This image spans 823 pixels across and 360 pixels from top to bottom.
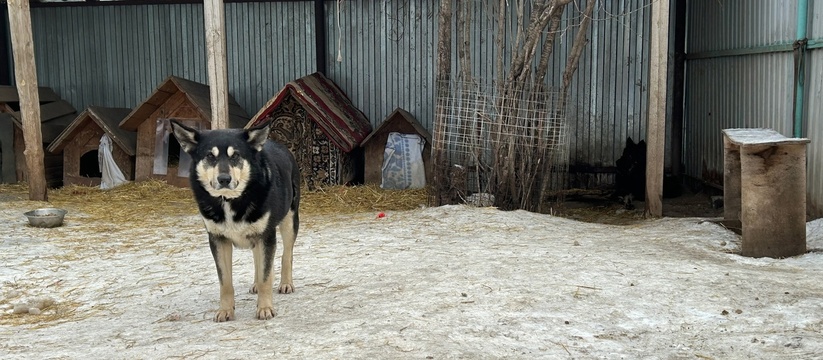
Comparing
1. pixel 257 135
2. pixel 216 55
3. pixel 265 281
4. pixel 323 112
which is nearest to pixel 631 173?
pixel 323 112

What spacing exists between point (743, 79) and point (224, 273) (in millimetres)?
6734

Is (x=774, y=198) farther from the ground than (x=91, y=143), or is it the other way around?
(x=91, y=143)

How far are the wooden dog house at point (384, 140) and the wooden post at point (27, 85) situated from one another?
13.5ft

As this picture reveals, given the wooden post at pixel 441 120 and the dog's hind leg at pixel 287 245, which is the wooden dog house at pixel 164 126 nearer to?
the wooden post at pixel 441 120

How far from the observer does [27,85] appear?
9.40 m

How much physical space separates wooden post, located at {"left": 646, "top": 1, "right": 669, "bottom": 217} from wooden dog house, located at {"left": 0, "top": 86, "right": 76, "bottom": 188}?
852cm

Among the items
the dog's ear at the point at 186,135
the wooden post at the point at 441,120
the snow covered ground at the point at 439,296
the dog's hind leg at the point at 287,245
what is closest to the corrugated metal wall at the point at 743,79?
the snow covered ground at the point at 439,296

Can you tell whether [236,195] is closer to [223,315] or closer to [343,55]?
[223,315]

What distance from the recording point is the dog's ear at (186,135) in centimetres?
418

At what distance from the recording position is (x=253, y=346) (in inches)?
154

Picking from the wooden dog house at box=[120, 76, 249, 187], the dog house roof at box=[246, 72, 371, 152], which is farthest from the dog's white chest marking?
the wooden dog house at box=[120, 76, 249, 187]

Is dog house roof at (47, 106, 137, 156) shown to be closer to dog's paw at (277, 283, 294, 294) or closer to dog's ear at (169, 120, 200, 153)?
dog's paw at (277, 283, 294, 294)

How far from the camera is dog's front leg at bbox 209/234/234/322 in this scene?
4.46 m

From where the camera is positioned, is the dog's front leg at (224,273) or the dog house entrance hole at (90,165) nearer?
the dog's front leg at (224,273)
